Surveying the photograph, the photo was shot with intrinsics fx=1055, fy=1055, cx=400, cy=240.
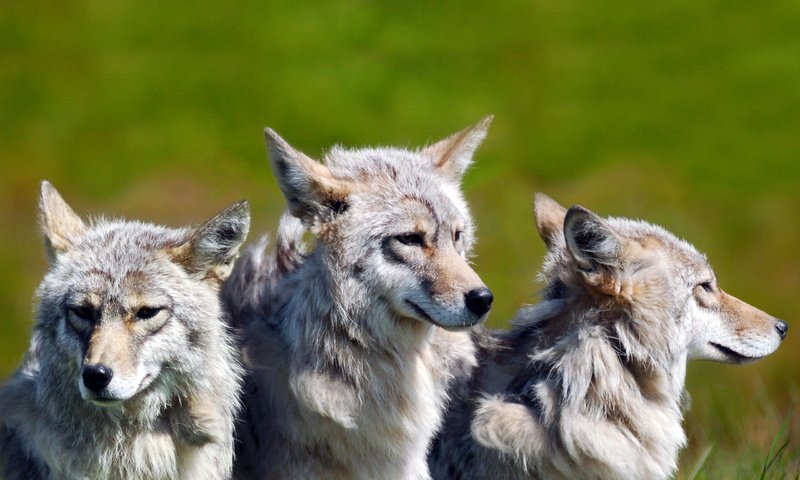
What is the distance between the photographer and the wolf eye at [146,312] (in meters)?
5.98

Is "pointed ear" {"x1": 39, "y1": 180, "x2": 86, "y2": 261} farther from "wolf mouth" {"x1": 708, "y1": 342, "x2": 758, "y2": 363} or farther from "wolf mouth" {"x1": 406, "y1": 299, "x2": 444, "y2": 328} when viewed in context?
"wolf mouth" {"x1": 708, "y1": 342, "x2": 758, "y2": 363}

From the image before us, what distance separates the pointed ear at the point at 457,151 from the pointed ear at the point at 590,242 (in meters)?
1.01

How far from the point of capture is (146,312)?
5996 mm

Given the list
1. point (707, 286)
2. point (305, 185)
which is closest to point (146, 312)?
point (305, 185)

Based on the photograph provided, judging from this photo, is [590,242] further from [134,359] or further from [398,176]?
[134,359]

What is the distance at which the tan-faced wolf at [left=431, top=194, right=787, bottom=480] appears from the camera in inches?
259

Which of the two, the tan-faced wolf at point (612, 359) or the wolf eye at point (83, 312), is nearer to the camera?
the wolf eye at point (83, 312)

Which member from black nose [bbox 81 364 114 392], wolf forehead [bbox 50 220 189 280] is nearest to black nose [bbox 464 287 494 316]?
wolf forehead [bbox 50 220 189 280]

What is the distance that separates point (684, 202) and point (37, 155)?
10515mm

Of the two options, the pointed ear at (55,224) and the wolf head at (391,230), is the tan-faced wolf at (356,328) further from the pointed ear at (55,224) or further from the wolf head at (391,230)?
the pointed ear at (55,224)

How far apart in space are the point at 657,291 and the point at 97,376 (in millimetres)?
3390

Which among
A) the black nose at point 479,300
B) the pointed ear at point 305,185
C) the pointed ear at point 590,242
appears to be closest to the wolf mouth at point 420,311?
the black nose at point 479,300

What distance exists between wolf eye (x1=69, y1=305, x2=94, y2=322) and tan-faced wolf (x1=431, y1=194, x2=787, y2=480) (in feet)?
8.12

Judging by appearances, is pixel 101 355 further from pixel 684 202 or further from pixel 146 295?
pixel 684 202
